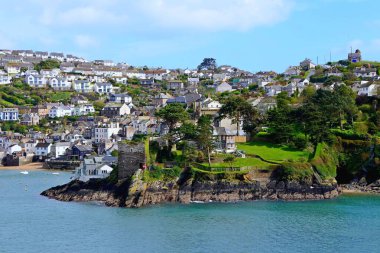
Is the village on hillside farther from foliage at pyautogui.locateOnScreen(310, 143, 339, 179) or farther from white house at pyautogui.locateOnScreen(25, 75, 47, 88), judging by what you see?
foliage at pyautogui.locateOnScreen(310, 143, 339, 179)

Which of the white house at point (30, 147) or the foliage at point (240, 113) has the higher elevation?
the foliage at point (240, 113)

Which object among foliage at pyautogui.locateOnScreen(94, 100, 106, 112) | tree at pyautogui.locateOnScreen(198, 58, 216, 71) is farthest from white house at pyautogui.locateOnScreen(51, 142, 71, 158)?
tree at pyautogui.locateOnScreen(198, 58, 216, 71)

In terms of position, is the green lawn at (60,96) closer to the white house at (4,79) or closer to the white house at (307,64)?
the white house at (4,79)

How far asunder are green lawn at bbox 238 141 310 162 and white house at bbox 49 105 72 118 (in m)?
44.5

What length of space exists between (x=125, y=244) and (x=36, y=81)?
80.7 metres

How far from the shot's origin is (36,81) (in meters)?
107

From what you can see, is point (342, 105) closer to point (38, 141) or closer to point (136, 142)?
point (136, 142)

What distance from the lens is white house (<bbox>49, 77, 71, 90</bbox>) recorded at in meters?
107

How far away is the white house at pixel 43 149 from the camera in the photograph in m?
Answer: 72.7

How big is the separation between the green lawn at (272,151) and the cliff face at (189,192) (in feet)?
11.1

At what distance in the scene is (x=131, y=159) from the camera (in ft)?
138

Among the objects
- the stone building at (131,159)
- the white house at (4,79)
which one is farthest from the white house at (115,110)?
the stone building at (131,159)

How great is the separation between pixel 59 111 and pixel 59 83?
17.8m

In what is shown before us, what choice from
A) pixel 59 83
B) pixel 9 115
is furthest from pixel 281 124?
pixel 59 83
